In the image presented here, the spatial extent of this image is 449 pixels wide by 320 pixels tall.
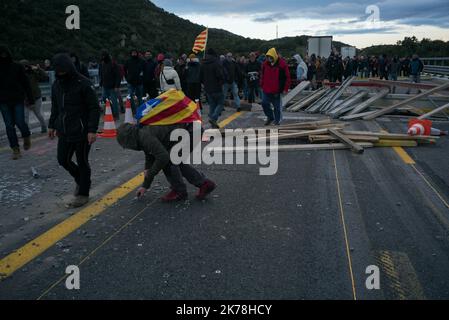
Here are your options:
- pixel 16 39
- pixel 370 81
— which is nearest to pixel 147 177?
pixel 370 81

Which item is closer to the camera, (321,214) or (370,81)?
(321,214)

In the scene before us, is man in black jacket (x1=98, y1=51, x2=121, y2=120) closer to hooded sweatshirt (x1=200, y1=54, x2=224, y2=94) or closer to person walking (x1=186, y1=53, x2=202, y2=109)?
person walking (x1=186, y1=53, x2=202, y2=109)

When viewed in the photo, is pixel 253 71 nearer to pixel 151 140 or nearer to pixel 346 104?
pixel 346 104

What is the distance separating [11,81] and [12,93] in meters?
0.21

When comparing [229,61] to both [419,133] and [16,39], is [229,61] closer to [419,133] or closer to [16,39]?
[419,133]

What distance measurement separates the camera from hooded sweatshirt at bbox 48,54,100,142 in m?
4.72

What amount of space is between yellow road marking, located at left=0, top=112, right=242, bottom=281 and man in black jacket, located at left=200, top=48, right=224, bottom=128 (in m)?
4.87

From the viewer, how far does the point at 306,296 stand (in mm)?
2990

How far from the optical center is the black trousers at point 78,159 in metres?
4.83

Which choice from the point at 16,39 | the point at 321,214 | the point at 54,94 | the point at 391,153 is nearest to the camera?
the point at 321,214

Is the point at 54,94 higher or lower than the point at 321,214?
higher

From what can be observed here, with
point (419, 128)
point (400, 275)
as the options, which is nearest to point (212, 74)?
point (419, 128)

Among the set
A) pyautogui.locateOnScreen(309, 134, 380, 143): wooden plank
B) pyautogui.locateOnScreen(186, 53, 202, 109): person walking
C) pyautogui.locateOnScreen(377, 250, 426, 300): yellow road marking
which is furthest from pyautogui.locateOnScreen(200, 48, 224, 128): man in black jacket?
pyautogui.locateOnScreen(377, 250, 426, 300): yellow road marking

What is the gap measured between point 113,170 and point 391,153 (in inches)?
194
